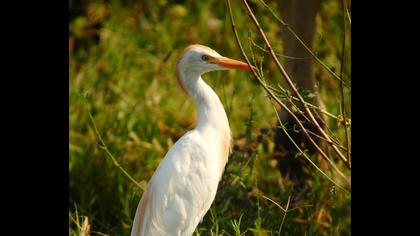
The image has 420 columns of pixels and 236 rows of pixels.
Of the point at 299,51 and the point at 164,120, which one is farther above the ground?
the point at 299,51

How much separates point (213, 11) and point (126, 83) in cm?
97

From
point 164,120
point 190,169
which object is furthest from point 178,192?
point 164,120

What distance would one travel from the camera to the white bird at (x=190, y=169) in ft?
8.35

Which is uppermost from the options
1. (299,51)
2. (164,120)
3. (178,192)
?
(299,51)

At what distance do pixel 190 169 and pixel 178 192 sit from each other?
81mm

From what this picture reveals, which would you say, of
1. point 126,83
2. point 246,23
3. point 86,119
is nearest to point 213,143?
point 86,119

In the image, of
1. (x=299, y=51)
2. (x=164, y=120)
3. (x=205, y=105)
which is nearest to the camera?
(x=205, y=105)

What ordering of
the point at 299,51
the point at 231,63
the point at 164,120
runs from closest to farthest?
the point at 231,63 → the point at 299,51 → the point at 164,120

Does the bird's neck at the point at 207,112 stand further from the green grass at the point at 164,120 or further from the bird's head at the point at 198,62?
the green grass at the point at 164,120

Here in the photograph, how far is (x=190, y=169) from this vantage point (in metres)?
2.58

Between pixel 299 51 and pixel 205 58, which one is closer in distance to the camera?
pixel 205 58

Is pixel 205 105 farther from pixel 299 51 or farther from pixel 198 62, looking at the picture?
pixel 299 51

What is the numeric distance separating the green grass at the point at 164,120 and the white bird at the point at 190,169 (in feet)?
0.53
